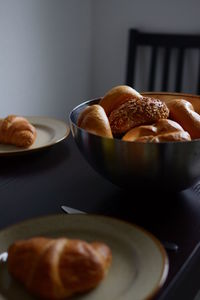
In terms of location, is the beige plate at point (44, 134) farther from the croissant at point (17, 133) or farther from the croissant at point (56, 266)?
the croissant at point (56, 266)

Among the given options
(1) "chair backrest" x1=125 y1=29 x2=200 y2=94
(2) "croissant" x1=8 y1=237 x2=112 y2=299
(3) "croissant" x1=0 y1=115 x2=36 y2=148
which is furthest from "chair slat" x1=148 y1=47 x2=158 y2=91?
(2) "croissant" x1=8 y1=237 x2=112 y2=299

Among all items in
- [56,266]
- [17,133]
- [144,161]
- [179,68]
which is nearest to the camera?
[56,266]

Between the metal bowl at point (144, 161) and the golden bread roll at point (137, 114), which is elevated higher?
the golden bread roll at point (137, 114)

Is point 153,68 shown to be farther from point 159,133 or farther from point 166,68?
point 159,133

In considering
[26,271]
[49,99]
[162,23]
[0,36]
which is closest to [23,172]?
[26,271]

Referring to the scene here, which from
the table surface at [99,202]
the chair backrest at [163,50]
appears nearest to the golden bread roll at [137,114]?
the table surface at [99,202]

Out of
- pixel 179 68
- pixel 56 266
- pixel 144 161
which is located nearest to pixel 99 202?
pixel 144 161
